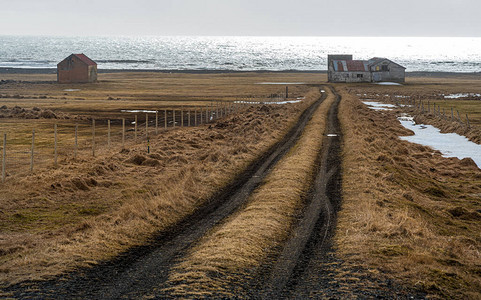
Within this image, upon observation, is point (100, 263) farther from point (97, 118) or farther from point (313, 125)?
point (97, 118)

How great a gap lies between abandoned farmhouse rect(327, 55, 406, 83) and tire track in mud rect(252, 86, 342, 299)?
361ft

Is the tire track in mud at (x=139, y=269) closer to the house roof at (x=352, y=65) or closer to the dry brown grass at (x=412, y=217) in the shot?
the dry brown grass at (x=412, y=217)

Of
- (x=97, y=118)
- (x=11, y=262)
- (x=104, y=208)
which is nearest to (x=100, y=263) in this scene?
(x=11, y=262)

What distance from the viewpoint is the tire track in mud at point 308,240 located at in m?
13.2

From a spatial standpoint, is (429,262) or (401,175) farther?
(401,175)

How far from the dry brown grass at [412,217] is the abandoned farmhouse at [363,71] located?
9823cm

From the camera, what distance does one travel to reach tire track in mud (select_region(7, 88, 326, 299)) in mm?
12445

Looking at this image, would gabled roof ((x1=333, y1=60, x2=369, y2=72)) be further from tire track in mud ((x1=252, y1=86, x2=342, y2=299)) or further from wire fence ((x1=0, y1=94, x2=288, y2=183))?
tire track in mud ((x1=252, y1=86, x2=342, y2=299))

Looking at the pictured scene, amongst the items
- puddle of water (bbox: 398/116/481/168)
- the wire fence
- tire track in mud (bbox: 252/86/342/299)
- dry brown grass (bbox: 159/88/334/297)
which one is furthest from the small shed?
dry brown grass (bbox: 159/88/334/297)

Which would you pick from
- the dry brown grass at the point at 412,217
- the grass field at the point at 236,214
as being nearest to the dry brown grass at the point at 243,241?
the grass field at the point at 236,214

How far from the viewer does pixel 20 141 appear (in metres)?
41.8

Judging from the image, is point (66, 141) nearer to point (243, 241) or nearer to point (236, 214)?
point (236, 214)

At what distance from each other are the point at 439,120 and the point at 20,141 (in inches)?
1644

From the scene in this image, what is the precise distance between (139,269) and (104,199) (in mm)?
9944
